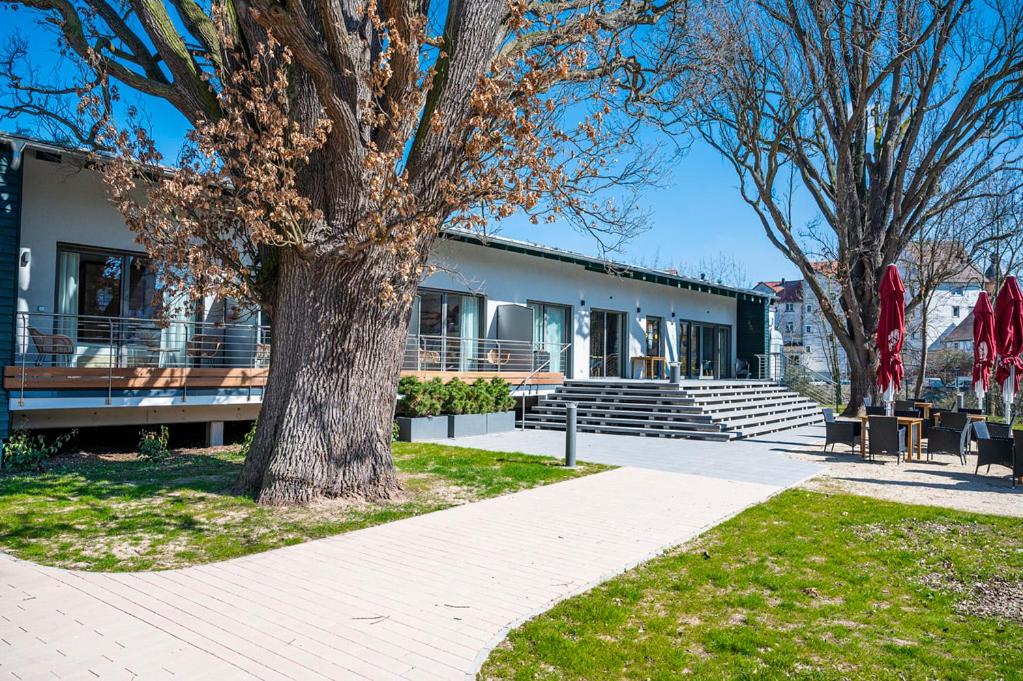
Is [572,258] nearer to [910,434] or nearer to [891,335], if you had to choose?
[891,335]

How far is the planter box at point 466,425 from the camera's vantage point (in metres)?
14.3

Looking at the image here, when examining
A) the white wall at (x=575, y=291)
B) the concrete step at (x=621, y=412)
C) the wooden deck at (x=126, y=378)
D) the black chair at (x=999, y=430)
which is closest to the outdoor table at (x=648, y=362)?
the white wall at (x=575, y=291)

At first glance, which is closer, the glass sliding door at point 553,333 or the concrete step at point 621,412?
the concrete step at point 621,412

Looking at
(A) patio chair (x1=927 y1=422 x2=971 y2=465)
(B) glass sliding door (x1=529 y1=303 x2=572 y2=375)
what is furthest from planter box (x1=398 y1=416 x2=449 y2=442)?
(A) patio chair (x1=927 y1=422 x2=971 y2=465)

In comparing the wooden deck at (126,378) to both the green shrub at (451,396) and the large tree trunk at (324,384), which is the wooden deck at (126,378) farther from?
the green shrub at (451,396)

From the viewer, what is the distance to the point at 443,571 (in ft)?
17.4

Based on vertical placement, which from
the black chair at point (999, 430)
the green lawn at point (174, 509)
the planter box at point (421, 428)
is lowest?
the green lawn at point (174, 509)

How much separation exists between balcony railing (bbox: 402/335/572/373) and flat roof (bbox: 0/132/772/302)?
2.66 m

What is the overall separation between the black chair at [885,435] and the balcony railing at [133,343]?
36.8 ft

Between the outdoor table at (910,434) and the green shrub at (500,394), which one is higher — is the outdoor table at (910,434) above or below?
below

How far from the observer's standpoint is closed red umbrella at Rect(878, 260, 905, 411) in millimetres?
12539

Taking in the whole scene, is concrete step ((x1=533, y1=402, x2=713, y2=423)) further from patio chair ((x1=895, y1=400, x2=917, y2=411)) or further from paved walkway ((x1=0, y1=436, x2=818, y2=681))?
paved walkway ((x1=0, y1=436, x2=818, y2=681))

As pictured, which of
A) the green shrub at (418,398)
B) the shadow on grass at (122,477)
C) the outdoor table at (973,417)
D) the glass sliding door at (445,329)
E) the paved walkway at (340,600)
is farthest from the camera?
the glass sliding door at (445,329)

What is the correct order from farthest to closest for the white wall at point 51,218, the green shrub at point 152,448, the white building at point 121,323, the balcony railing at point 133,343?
the white wall at point 51,218 < the balcony railing at point 133,343 < the green shrub at point 152,448 < the white building at point 121,323
